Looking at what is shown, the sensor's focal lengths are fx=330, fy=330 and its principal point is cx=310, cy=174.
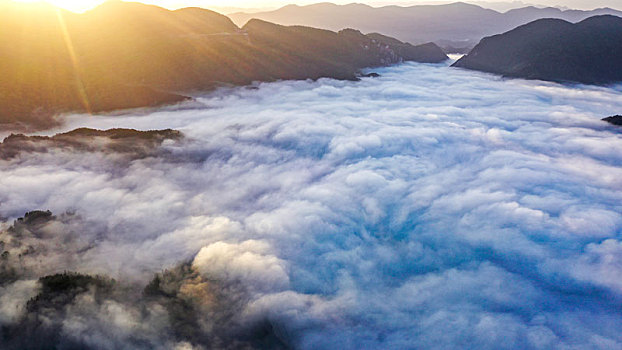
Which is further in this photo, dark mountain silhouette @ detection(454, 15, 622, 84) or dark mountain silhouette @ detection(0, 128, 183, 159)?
dark mountain silhouette @ detection(454, 15, 622, 84)

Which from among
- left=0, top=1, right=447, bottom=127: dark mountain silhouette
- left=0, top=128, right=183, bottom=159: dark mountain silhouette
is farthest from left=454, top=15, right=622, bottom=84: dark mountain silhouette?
left=0, top=128, right=183, bottom=159: dark mountain silhouette

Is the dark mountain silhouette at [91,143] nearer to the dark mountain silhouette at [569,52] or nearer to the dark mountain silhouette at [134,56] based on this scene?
the dark mountain silhouette at [134,56]

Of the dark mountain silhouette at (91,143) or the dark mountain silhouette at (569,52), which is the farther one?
the dark mountain silhouette at (569,52)

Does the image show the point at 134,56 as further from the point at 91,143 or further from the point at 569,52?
the point at 569,52

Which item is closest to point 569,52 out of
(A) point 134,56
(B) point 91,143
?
(A) point 134,56

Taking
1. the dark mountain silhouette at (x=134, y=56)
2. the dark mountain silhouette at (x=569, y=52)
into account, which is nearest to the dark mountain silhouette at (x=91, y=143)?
the dark mountain silhouette at (x=134, y=56)

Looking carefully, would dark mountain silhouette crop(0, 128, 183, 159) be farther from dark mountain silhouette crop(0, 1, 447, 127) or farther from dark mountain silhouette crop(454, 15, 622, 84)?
dark mountain silhouette crop(454, 15, 622, 84)

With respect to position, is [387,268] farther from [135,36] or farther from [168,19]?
[168,19]
